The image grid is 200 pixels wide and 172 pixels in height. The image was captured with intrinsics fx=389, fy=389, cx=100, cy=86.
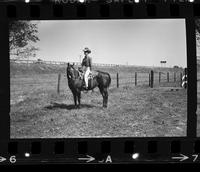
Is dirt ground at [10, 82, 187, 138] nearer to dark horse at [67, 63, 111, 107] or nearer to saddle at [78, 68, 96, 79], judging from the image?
dark horse at [67, 63, 111, 107]

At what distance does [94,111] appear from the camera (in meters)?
4.97

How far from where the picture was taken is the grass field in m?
4.92

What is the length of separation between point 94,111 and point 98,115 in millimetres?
73

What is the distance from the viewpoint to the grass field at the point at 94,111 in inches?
194

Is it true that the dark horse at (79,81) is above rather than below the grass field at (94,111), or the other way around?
above

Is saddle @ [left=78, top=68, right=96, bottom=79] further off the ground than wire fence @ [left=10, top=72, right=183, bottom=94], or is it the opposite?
saddle @ [left=78, top=68, right=96, bottom=79]

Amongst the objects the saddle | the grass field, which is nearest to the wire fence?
the grass field

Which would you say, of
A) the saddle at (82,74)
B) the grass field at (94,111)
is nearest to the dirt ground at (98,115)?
the grass field at (94,111)

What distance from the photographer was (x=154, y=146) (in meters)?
4.95

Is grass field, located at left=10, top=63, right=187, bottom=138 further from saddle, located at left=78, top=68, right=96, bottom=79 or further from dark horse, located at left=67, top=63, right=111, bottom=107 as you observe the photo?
saddle, located at left=78, top=68, right=96, bottom=79

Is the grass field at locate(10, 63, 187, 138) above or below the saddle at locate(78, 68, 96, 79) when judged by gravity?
below

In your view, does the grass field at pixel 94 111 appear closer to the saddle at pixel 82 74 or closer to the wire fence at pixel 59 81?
the wire fence at pixel 59 81

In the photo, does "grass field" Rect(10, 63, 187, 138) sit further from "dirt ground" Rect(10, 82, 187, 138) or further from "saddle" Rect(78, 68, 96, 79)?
"saddle" Rect(78, 68, 96, 79)

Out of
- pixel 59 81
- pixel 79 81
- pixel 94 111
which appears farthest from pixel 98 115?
pixel 59 81
